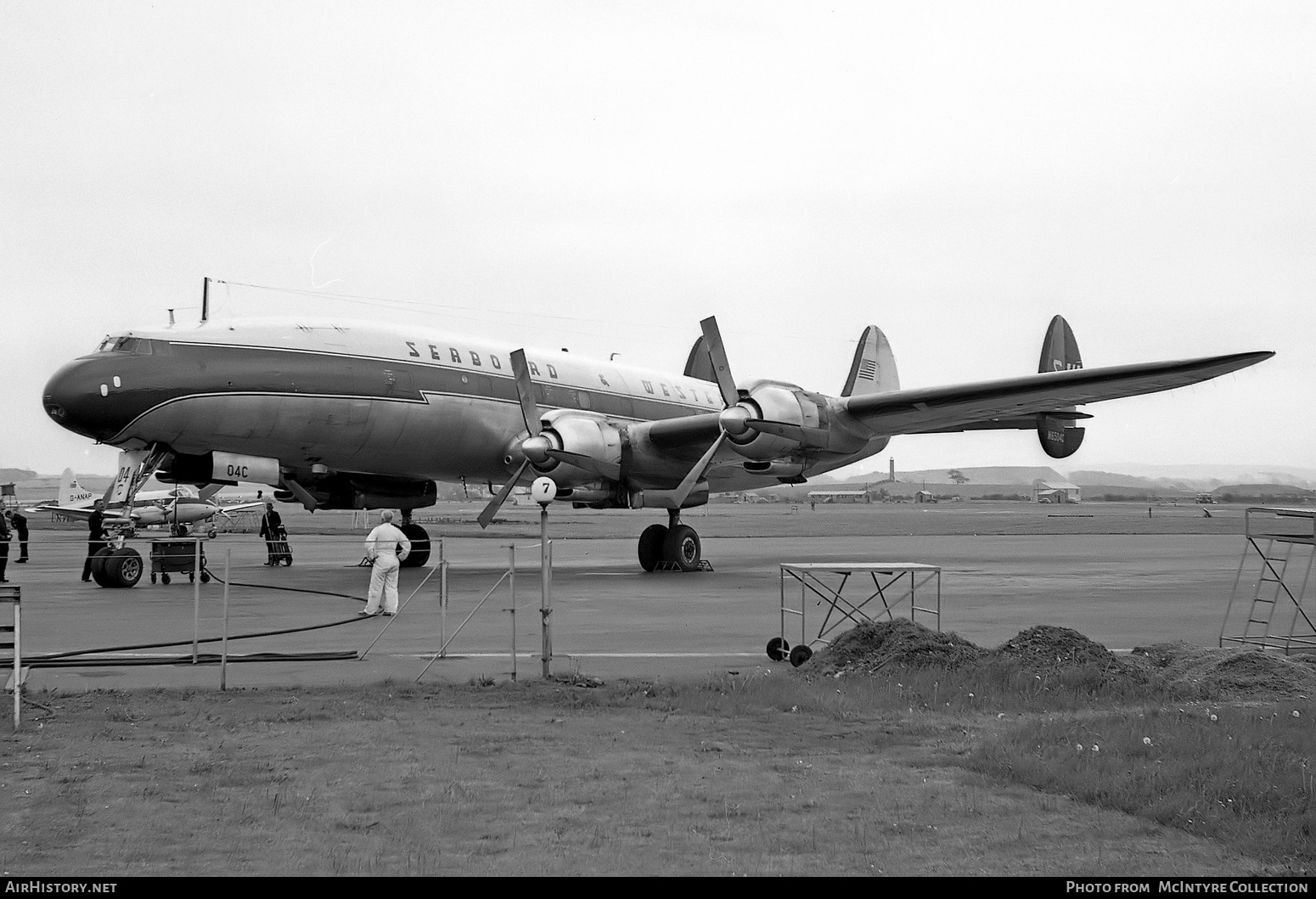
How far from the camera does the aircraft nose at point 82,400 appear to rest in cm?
1742

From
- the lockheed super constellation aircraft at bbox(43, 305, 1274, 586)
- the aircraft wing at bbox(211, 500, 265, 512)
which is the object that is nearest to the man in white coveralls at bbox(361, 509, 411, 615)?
the lockheed super constellation aircraft at bbox(43, 305, 1274, 586)

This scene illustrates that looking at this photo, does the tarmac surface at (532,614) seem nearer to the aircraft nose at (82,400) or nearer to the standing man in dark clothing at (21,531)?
the standing man in dark clothing at (21,531)

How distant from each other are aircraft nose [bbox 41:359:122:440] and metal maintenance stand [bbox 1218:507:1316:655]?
52.2 feet

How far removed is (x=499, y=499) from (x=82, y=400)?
24.0 feet

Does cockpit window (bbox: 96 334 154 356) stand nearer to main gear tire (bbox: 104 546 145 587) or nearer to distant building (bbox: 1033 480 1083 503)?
main gear tire (bbox: 104 546 145 587)

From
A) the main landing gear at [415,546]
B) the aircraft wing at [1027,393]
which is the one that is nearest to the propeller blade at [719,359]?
the aircraft wing at [1027,393]

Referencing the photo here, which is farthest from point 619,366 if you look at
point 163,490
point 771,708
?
point 163,490

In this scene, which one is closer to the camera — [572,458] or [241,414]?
[241,414]

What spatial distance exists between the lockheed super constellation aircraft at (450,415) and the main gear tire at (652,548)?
40 mm

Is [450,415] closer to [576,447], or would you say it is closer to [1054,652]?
[576,447]

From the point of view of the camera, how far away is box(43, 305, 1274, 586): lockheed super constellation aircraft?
17.9 m

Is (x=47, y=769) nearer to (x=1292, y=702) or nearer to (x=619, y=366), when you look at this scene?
(x=1292, y=702)

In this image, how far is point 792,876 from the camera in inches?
183
